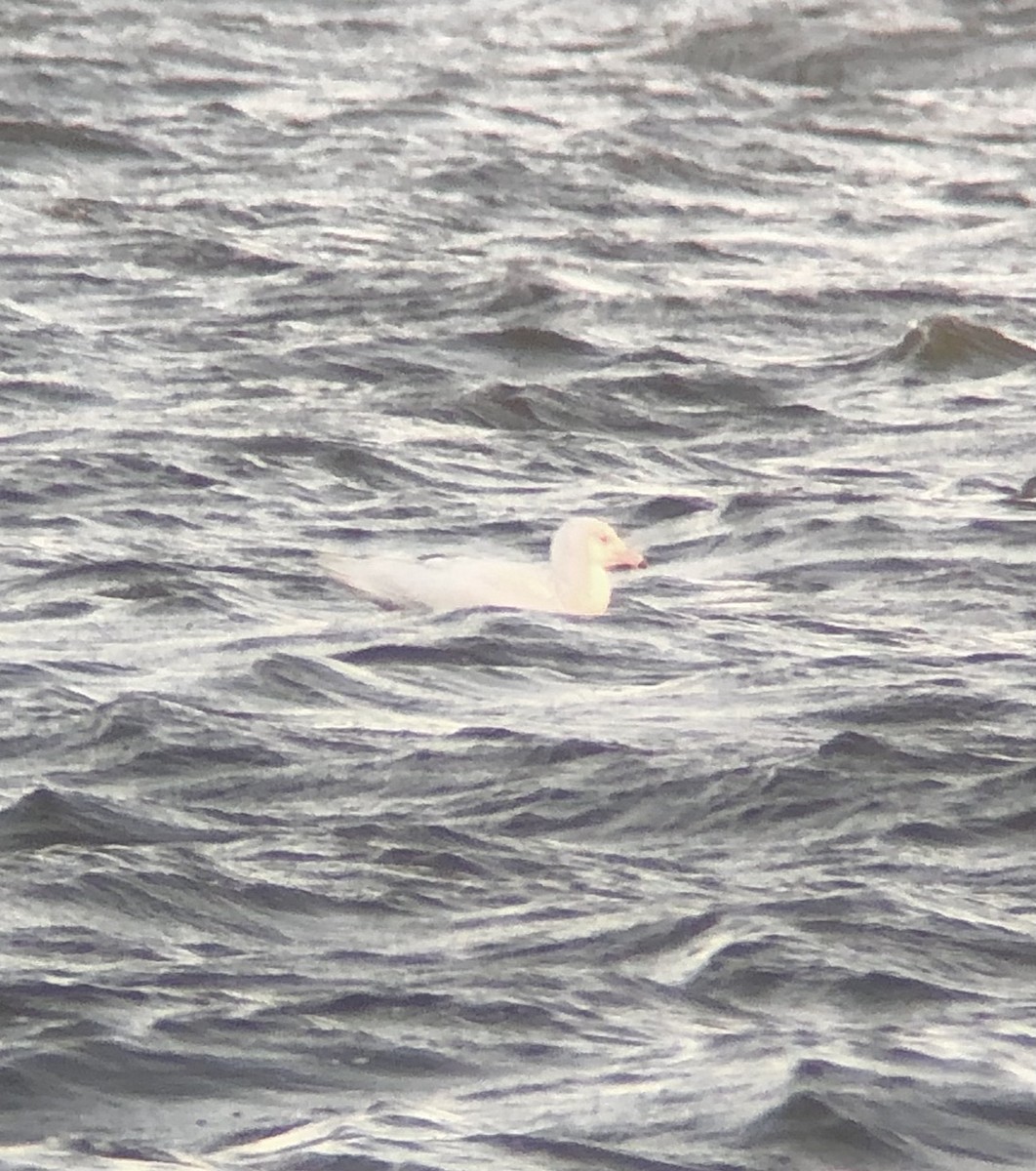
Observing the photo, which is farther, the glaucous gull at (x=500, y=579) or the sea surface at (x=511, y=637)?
the glaucous gull at (x=500, y=579)

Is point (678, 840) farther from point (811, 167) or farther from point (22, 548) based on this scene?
point (811, 167)

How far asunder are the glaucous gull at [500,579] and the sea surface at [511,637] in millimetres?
101

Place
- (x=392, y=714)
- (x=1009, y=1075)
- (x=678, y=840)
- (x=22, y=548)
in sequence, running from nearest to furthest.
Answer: (x=1009, y=1075) < (x=678, y=840) < (x=392, y=714) < (x=22, y=548)

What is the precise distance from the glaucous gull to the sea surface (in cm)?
10

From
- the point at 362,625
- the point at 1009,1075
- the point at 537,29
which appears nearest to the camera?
the point at 1009,1075

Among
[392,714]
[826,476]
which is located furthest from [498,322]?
[392,714]

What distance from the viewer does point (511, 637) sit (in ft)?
29.6

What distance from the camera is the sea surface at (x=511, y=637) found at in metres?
5.83

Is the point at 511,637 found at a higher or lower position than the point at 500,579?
lower

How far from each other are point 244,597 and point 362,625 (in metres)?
0.42

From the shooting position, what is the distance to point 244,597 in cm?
927

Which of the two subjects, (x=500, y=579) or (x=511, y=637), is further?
(x=500, y=579)

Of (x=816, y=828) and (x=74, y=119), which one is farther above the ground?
(x=74, y=119)

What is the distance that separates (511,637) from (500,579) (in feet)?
0.95
